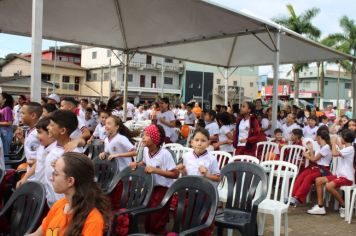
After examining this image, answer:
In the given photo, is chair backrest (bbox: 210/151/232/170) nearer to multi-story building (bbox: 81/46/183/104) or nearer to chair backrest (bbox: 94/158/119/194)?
chair backrest (bbox: 94/158/119/194)

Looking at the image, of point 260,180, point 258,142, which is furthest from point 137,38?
point 260,180

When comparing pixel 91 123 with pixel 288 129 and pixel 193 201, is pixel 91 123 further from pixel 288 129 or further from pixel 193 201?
pixel 193 201

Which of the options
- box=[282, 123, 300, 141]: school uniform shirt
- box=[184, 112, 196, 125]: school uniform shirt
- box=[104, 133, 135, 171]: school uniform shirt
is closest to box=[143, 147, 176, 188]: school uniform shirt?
box=[104, 133, 135, 171]: school uniform shirt

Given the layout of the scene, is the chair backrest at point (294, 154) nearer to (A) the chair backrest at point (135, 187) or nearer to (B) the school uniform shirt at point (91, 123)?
(A) the chair backrest at point (135, 187)

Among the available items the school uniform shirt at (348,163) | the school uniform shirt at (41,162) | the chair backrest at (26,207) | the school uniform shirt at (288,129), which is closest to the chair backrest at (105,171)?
the school uniform shirt at (41,162)

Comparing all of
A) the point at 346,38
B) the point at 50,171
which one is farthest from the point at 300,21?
the point at 50,171

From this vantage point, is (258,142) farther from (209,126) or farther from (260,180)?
(260,180)

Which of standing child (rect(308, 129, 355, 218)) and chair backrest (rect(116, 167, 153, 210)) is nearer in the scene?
chair backrest (rect(116, 167, 153, 210))

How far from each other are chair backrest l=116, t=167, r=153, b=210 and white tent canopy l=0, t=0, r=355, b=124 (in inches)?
163

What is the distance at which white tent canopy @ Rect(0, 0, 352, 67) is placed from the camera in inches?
340

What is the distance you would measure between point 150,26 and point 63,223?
849cm

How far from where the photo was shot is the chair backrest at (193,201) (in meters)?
3.31

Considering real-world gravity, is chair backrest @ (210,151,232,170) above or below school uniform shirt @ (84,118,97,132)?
below

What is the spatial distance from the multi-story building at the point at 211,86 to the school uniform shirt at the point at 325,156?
40.4 meters
